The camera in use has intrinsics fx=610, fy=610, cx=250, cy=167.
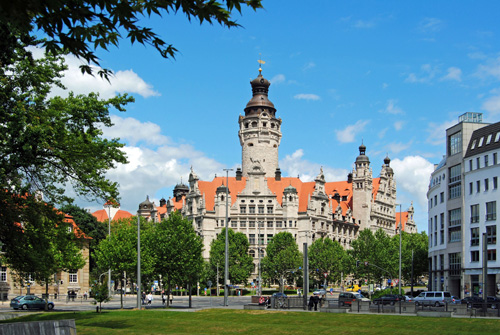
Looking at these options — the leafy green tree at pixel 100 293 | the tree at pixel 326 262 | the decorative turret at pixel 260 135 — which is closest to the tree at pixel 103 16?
the leafy green tree at pixel 100 293

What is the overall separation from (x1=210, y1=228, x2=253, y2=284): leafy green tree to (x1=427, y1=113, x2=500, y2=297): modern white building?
35.6 m

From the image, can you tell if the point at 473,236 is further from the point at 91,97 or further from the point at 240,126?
the point at 240,126

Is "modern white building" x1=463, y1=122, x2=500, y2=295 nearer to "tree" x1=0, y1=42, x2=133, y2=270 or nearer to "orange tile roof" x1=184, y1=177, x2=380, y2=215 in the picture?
Answer: "tree" x1=0, y1=42, x2=133, y2=270

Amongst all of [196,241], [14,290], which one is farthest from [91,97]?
[14,290]

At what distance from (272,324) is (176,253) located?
25.5m

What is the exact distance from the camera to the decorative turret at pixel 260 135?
14988 cm

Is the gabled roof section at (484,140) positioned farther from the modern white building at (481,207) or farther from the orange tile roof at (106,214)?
the orange tile roof at (106,214)

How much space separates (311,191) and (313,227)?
8851mm

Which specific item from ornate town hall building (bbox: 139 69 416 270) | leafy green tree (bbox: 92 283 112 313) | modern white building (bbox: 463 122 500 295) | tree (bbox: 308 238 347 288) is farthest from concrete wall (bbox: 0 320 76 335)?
ornate town hall building (bbox: 139 69 416 270)

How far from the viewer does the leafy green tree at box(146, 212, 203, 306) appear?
58.4m

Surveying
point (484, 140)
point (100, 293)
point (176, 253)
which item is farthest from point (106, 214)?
point (100, 293)

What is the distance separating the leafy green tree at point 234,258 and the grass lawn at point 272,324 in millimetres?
66178

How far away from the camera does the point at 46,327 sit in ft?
44.2

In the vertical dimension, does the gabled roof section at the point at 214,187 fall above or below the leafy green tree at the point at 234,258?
above
